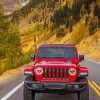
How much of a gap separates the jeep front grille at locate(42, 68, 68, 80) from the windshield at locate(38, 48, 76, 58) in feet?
5.79

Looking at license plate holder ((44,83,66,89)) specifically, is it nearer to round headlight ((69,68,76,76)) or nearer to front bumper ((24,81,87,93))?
front bumper ((24,81,87,93))

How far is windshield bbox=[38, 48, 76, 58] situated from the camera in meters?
13.3

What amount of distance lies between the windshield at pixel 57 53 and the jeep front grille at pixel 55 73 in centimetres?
177

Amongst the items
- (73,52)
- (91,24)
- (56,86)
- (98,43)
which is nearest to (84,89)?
(56,86)

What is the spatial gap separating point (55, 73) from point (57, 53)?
2.01 m

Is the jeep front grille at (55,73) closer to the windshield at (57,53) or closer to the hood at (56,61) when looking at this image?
the hood at (56,61)

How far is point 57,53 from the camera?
44.0 feet

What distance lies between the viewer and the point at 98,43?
74.2m

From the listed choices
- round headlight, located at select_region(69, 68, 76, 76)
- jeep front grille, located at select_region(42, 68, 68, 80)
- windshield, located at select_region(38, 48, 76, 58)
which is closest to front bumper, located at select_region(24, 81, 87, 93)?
jeep front grille, located at select_region(42, 68, 68, 80)

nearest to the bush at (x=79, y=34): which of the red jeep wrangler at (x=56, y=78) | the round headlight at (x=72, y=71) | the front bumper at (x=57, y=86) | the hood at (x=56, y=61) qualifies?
the hood at (x=56, y=61)

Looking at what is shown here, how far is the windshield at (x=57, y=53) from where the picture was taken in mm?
13328

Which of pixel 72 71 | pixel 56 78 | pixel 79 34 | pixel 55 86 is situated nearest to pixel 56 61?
pixel 72 71

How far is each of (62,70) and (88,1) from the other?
353 feet

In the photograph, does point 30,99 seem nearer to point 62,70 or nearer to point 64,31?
point 62,70
